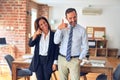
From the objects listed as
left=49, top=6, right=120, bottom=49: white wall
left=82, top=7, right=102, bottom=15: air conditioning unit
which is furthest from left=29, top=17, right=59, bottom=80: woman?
left=49, top=6, right=120, bottom=49: white wall

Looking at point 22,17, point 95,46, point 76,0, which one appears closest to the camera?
point 22,17

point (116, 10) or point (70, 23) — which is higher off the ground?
point (116, 10)

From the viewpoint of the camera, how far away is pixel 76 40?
8.87 feet

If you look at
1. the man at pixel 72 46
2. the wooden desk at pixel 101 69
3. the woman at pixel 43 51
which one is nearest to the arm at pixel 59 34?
Answer: the man at pixel 72 46

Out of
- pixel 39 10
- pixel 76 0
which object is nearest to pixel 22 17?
pixel 76 0

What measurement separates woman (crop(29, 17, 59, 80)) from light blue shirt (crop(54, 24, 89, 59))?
0.61 feet

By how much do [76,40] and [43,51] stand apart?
488 millimetres

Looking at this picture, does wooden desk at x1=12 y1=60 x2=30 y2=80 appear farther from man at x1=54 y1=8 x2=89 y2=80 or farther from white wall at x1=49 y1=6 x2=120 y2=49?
white wall at x1=49 y1=6 x2=120 y2=49

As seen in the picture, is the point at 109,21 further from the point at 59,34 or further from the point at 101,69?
the point at 59,34

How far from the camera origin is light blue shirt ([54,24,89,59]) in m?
2.70

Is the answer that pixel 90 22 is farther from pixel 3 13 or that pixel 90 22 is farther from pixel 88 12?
pixel 3 13

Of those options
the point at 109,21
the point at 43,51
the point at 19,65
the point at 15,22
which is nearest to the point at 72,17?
the point at 43,51

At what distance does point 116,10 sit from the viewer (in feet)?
32.9

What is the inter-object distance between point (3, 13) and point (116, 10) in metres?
5.48
